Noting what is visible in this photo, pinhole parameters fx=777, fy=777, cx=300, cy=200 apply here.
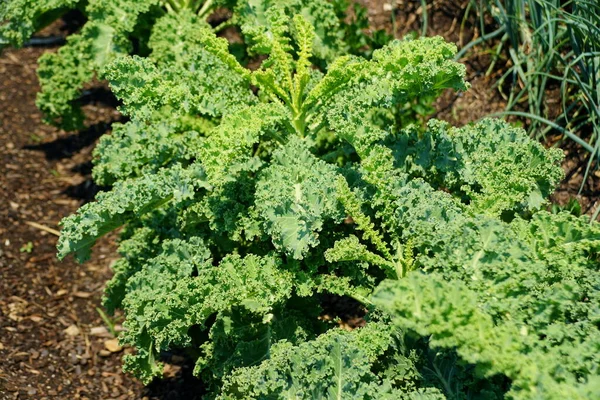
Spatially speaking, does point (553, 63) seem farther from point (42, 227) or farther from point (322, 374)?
point (42, 227)

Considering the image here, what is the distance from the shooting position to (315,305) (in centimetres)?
411

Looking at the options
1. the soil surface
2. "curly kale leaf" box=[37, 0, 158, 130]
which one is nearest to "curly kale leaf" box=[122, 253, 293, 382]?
the soil surface

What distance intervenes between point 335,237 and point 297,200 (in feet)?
1.29

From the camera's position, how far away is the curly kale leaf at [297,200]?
367cm

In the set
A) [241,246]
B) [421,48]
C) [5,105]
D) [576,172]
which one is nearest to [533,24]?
[576,172]

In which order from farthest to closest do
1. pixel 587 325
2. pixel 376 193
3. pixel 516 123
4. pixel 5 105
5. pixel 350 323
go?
pixel 5 105, pixel 516 123, pixel 350 323, pixel 376 193, pixel 587 325

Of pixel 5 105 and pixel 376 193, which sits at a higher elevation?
pixel 376 193

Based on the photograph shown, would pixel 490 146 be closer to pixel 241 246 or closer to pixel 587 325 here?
pixel 587 325

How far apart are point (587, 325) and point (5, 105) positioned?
519cm

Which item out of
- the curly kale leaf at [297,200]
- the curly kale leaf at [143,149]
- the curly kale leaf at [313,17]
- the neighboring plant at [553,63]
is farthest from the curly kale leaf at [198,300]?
the neighboring plant at [553,63]

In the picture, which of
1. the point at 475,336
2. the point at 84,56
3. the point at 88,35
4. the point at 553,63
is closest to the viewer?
the point at 475,336

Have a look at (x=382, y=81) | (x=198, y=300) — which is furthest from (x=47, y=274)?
(x=382, y=81)

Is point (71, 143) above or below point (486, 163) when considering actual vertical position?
below

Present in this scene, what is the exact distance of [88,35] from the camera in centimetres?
558
